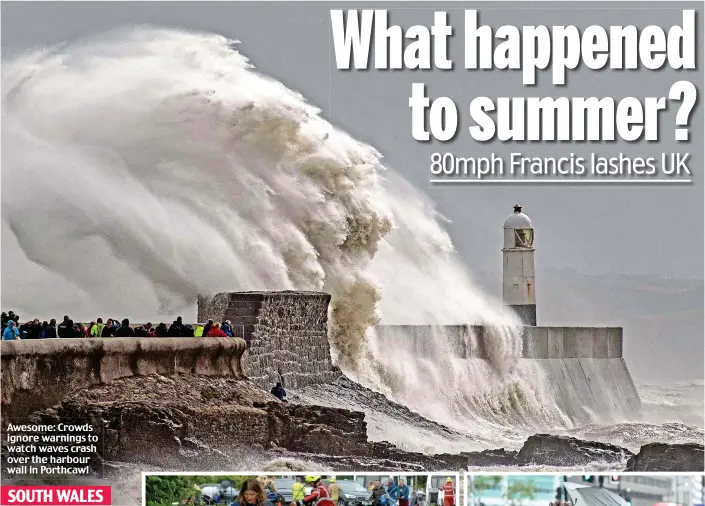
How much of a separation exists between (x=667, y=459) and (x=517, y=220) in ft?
32.1

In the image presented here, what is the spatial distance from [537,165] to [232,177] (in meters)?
7.72

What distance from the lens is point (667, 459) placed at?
3503cm

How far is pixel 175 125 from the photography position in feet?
128

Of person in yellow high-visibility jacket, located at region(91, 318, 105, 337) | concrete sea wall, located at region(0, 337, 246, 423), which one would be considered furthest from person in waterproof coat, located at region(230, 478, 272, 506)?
person in yellow high-visibility jacket, located at region(91, 318, 105, 337)

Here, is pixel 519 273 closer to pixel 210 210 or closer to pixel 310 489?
pixel 210 210

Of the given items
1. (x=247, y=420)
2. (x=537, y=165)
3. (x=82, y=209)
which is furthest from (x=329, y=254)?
(x=247, y=420)

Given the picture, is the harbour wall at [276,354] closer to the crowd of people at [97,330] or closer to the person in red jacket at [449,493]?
the crowd of people at [97,330]

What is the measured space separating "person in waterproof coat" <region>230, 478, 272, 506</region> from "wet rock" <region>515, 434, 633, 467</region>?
10.9 metres

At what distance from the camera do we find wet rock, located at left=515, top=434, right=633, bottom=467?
36000 millimetres

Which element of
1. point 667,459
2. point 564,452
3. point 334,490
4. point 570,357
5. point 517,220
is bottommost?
point 334,490

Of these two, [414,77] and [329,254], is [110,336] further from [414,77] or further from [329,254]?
[329,254]

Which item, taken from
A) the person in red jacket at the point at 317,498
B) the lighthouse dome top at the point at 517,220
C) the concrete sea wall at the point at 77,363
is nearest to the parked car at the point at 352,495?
the person in red jacket at the point at 317,498

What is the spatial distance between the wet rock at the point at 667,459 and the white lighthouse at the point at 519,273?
8635mm
